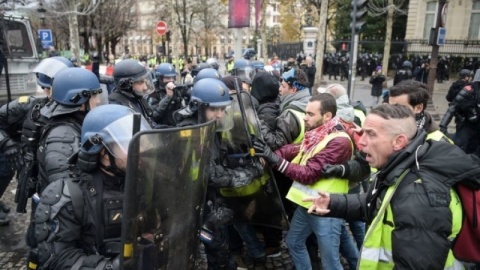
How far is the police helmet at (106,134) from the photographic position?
1.74 metres

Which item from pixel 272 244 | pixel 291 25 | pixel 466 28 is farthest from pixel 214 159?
pixel 291 25

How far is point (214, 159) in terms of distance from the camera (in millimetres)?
2951

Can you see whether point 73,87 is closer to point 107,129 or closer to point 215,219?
point 107,129

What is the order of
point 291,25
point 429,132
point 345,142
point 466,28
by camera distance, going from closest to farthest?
1. point 429,132
2. point 345,142
3. point 466,28
4. point 291,25

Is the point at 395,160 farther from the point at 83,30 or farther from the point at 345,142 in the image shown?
the point at 83,30

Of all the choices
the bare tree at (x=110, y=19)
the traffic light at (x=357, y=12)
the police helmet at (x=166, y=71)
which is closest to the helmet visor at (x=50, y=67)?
the police helmet at (x=166, y=71)

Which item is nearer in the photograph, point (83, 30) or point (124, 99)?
point (124, 99)

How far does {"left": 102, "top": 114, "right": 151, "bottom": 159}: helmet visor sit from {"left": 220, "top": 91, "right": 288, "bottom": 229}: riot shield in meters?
1.29

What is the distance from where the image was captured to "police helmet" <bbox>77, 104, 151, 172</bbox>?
174 centimetres

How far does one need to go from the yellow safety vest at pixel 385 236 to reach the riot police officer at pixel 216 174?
123 cm

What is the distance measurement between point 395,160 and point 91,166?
1.38 meters

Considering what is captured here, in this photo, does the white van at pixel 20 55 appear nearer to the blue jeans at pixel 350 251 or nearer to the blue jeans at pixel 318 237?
the blue jeans at pixel 318 237

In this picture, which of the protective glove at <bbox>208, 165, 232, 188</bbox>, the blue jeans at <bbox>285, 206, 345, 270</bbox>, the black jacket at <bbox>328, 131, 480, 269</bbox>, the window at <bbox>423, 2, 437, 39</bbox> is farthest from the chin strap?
the window at <bbox>423, 2, 437, 39</bbox>

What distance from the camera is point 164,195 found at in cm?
160
